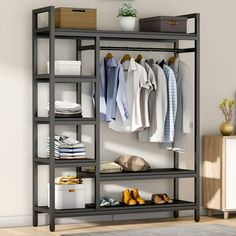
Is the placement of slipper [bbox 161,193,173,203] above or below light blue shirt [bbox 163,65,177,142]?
below

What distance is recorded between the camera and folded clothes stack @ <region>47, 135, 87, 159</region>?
633cm

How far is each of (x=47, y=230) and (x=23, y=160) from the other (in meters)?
0.65

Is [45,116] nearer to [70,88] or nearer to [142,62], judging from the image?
[70,88]

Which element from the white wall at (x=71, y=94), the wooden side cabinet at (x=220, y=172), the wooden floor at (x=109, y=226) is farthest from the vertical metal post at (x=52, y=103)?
the wooden side cabinet at (x=220, y=172)

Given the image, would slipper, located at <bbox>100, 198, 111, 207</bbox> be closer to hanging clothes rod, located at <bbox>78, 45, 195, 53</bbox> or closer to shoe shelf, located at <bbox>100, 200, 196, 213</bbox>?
shoe shelf, located at <bbox>100, 200, 196, 213</bbox>

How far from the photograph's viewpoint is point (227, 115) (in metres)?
7.23

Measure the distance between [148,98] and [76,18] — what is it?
41.2 inches

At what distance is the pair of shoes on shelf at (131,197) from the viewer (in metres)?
6.72

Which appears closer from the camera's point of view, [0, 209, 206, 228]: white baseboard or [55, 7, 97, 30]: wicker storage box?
[55, 7, 97, 30]: wicker storage box

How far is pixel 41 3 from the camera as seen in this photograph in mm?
6605

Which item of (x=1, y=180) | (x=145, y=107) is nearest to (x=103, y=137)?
Result: (x=145, y=107)

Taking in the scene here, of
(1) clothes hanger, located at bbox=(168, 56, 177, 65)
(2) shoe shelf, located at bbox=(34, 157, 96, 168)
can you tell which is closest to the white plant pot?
(1) clothes hanger, located at bbox=(168, 56, 177, 65)

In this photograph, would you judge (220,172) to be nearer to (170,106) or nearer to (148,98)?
(170,106)

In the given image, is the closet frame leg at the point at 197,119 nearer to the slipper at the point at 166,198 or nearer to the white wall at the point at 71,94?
the slipper at the point at 166,198
